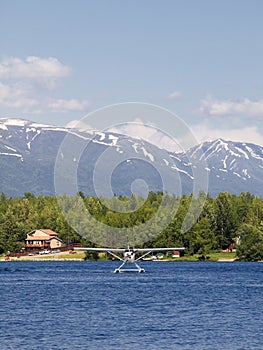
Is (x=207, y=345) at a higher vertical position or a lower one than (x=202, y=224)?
lower

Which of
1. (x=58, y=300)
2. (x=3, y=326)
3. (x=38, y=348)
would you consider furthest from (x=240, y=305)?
(x=38, y=348)

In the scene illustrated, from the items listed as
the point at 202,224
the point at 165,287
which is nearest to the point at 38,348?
the point at 165,287

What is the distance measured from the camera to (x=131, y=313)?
74625 millimetres

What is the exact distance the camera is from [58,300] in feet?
285

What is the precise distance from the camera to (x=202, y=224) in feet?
647

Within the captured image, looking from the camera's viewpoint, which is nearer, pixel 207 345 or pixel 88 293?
pixel 207 345

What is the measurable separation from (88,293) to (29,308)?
17.2 meters

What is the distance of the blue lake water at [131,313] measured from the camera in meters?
58.0

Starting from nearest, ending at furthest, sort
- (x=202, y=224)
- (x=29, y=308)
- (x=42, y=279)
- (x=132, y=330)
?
1. (x=132, y=330)
2. (x=29, y=308)
3. (x=42, y=279)
4. (x=202, y=224)

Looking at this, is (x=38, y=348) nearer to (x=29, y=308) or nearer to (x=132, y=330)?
(x=132, y=330)

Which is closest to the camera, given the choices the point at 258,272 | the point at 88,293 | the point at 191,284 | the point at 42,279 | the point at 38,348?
the point at 38,348

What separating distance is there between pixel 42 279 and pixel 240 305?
45.6 m

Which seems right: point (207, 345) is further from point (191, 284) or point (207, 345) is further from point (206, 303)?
point (191, 284)

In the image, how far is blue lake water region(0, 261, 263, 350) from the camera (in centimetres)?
5803
